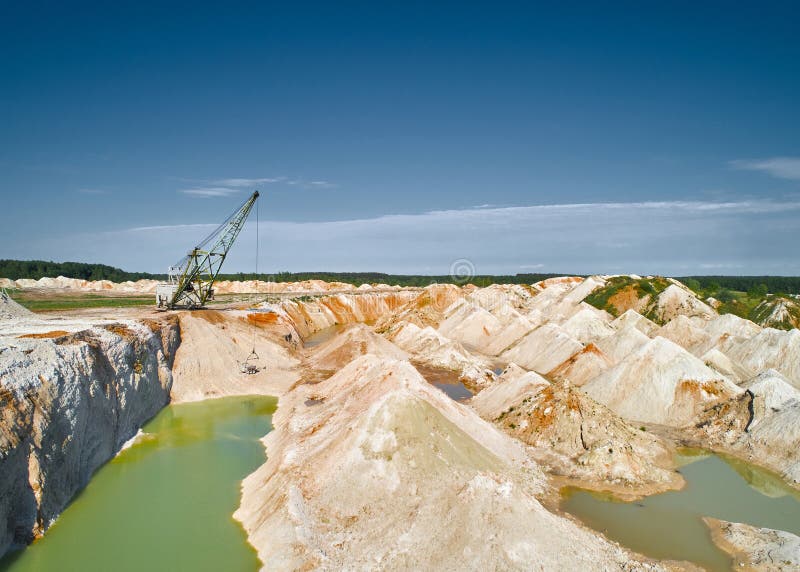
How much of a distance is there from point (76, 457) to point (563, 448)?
21.2 metres

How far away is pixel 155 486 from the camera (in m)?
20.6

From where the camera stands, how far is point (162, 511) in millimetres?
18172

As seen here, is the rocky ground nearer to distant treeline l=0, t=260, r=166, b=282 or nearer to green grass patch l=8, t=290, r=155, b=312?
green grass patch l=8, t=290, r=155, b=312

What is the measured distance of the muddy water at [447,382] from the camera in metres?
36.6

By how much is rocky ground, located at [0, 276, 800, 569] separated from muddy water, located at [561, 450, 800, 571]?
93cm

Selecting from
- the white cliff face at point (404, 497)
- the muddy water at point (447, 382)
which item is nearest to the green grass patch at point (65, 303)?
the muddy water at point (447, 382)

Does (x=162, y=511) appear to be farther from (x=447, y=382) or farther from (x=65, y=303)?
(x=65, y=303)

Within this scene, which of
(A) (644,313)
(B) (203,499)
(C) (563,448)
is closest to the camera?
(B) (203,499)

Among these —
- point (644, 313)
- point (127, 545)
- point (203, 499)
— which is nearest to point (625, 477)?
point (203, 499)

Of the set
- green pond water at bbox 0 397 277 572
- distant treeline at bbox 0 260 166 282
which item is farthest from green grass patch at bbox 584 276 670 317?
distant treeline at bbox 0 260 166 282

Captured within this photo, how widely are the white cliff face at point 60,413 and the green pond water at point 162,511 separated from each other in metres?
0.75

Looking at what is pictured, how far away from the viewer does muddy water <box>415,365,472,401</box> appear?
120 ft

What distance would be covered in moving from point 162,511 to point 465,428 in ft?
41.0

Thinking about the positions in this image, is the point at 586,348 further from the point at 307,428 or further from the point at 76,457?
the point at 76,457
